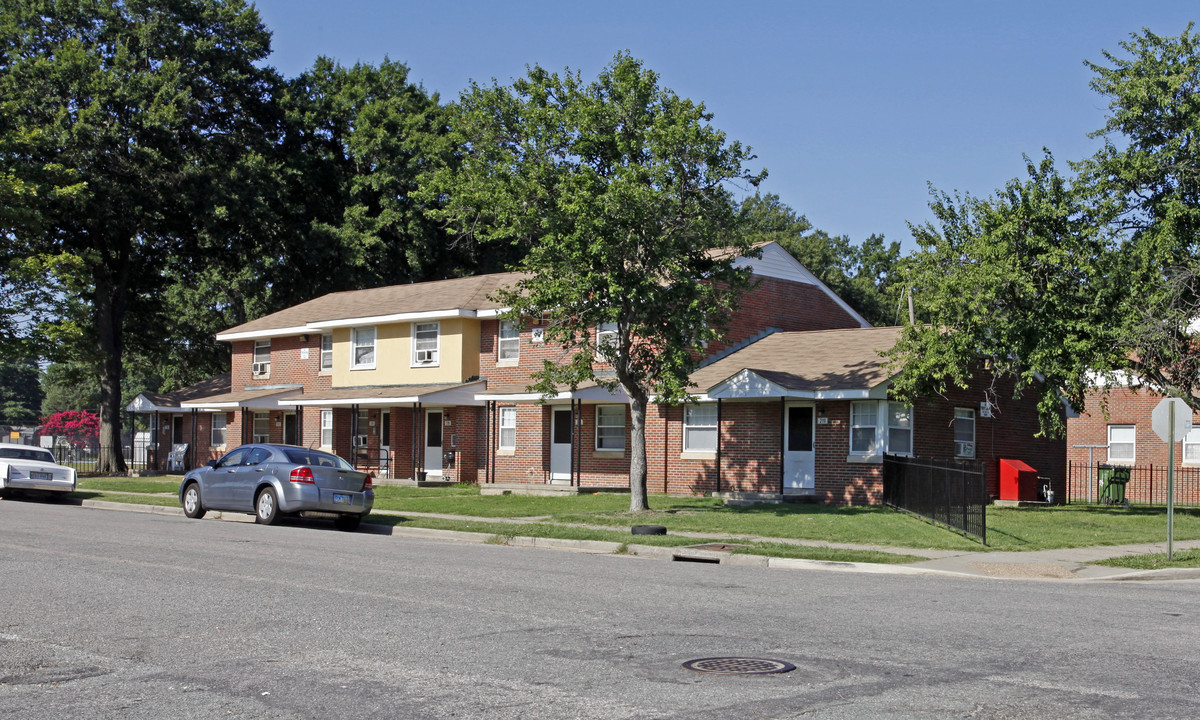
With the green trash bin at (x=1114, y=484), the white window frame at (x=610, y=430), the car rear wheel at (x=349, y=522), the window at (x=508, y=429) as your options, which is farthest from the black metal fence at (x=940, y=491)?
the window at (x=508, y=429)

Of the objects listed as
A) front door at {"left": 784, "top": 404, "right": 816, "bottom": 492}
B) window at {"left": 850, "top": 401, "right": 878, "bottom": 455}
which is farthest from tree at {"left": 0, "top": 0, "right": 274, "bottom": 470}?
window at {"left": 850, "top": 401, "right": 878, "bottom": 455}

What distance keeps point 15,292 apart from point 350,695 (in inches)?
1481

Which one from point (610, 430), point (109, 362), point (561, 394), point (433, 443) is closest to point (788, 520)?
point (610, 430)

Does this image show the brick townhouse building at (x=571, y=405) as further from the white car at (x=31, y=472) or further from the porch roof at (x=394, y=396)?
the white car at (x=31, y=472)

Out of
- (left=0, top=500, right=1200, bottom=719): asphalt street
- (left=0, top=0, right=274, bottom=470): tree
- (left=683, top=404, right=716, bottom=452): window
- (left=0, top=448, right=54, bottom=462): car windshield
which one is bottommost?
(left=0, top=500, right=1200, bottom=719): asphalt street

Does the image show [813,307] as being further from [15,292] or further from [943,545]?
[15,292]

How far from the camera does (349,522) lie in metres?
20.9

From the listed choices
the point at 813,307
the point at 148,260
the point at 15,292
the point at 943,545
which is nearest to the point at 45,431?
the point at 148,260

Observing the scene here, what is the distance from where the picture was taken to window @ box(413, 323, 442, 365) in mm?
36656

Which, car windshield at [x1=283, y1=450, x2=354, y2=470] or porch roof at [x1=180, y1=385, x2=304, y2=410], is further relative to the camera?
porch roof at [x1=180, y1=385, x2=304, y2=410]

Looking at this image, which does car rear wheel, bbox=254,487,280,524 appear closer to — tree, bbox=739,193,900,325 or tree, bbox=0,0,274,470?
tree, bbox=0,0,274,470

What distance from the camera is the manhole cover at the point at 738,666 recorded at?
7402mm

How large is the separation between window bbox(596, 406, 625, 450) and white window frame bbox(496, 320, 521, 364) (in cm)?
380

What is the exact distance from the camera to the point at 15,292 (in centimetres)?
3872
